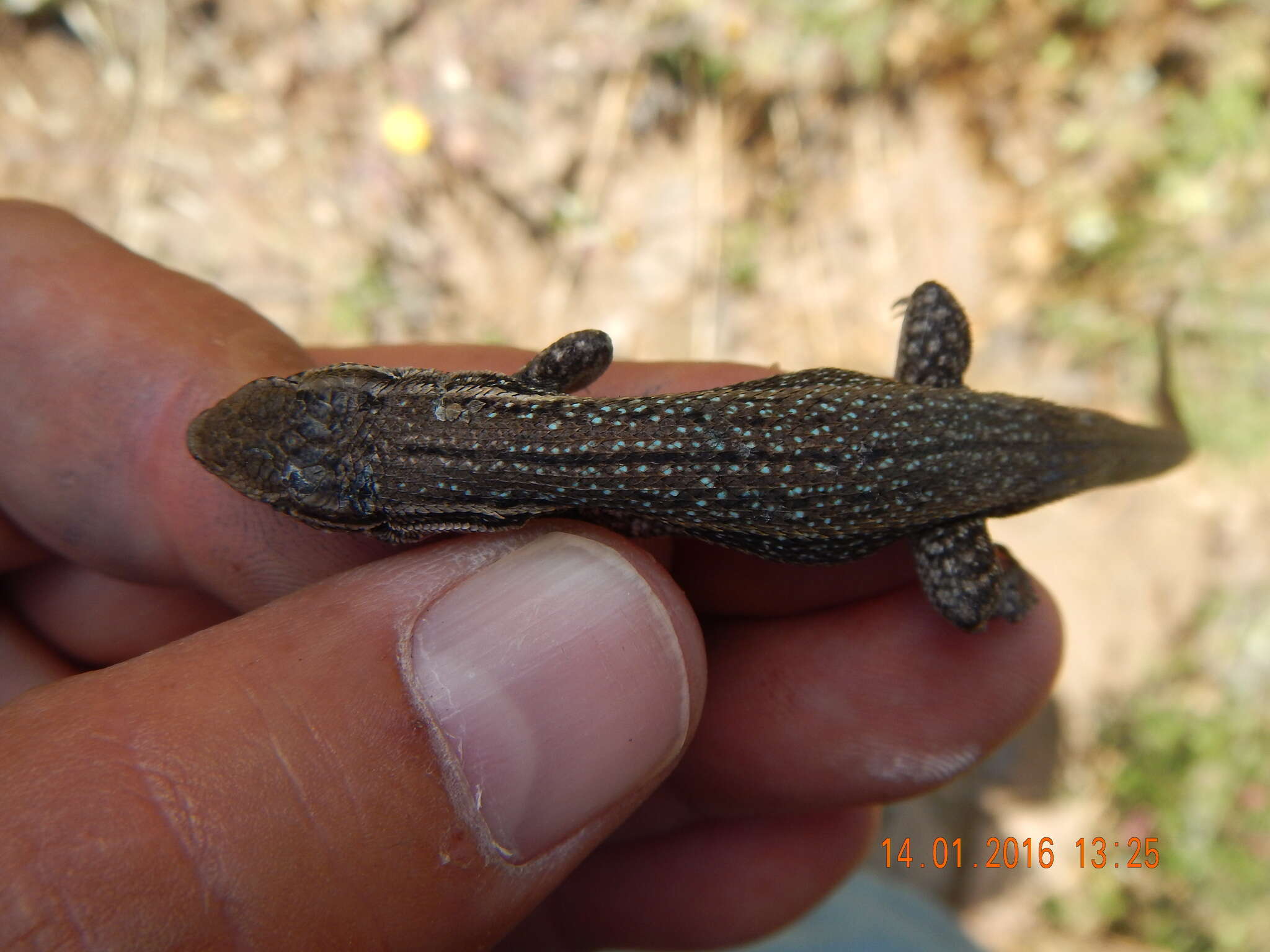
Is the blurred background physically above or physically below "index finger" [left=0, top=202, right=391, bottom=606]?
above

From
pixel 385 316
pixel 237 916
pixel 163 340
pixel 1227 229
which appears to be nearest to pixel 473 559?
pixel 237 916

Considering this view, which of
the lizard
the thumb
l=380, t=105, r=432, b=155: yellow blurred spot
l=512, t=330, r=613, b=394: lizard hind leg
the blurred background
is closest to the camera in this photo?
the thumb

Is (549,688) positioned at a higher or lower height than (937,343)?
lower

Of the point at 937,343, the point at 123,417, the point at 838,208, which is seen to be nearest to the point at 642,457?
the point at 937,343

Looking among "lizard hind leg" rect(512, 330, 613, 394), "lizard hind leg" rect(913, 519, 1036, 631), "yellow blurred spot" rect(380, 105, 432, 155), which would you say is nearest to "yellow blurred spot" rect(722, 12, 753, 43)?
"yellow blurred spot" rect(380, 105, 432, 155)

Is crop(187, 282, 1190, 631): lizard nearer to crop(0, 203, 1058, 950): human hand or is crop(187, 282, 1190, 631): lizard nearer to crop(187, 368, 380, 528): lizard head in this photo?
crop(187, 368, 380, 528): lizard head

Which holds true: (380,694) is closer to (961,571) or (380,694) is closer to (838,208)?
(961,571)
